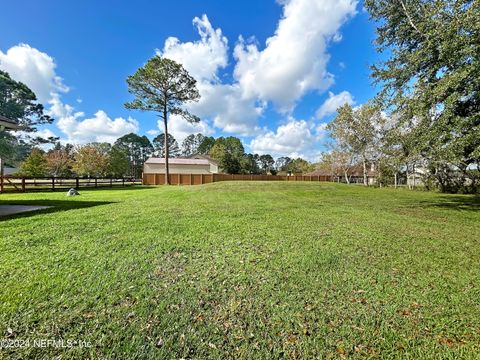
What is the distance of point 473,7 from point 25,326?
10.8 meters

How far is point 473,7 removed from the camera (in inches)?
240

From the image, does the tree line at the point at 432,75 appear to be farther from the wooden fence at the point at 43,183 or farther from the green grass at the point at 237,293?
the wooden fence at the point at 43,183

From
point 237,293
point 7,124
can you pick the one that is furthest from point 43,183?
point 237,293

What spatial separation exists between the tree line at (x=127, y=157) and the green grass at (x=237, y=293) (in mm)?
25560

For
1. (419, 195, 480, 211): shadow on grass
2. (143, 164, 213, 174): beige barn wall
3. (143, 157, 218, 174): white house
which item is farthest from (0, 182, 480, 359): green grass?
(143, 157, 218, 174): white house

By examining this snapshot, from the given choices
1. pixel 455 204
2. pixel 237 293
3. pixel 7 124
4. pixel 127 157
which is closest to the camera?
pixel 237 293

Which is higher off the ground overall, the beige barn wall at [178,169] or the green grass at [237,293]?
the beige barn wall at [178,169]

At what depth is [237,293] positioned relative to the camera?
265 centimetres

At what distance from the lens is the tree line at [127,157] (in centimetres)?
3275

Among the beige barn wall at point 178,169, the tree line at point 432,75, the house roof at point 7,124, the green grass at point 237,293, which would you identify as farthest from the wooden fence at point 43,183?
the tree line at point 432,75

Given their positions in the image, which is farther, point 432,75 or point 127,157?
point 127,157

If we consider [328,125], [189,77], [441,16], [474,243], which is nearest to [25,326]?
[474,243]

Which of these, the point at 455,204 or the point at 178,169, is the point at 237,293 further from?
the point at 178,169

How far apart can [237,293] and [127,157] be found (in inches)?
2757
